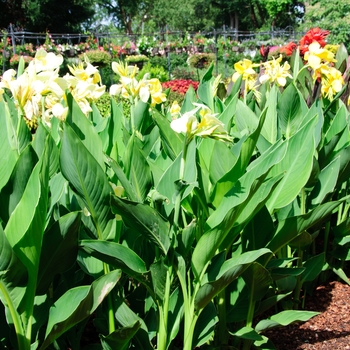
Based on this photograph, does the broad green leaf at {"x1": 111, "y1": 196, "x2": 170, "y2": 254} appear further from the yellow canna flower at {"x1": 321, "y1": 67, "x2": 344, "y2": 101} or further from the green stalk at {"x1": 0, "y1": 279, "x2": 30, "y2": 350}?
the yellow canna flower at {"x1": 321, "y1": 67, "x2": 344, "y2": 101}

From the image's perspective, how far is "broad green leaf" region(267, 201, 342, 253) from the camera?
1503 millimetres

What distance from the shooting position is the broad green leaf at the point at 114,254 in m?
1.25

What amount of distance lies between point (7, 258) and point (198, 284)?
1.80ft

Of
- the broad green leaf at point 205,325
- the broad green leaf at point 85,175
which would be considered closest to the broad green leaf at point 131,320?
the broad green leaf at point 205,325

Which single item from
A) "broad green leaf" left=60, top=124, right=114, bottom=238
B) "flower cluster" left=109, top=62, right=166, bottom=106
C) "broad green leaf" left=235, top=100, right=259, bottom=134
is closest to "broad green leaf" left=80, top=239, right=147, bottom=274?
"broad green leaf" left=60, top=124, right=114, bottom=238

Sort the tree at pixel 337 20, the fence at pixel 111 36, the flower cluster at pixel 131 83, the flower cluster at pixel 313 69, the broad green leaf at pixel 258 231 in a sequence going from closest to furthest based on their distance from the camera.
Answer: the broad green leaf at pixel 258 231 → the flower cluster at pixel 131 83 → the flower cluster at pixel 313 69 → the fence at pixel 111 36 → the tree at pixel 337 20

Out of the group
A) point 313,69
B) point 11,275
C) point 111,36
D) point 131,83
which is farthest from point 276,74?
point 111,36

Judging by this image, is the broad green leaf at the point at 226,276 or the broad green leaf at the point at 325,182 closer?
the broad green leaf at the point at 226,276

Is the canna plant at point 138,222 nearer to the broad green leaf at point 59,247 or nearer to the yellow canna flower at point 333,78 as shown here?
the broad green leaf at point 59,247

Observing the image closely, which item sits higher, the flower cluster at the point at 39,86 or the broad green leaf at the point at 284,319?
the flower cluster at the point at 39,86

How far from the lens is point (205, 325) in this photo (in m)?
1.52

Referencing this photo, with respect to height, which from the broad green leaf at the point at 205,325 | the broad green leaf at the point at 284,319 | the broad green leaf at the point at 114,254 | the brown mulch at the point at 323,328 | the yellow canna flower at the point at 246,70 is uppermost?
the yellow canna flower at the point at 246,70

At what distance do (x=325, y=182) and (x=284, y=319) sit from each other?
21.6 inches

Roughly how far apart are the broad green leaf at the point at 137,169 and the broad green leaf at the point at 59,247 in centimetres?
26
